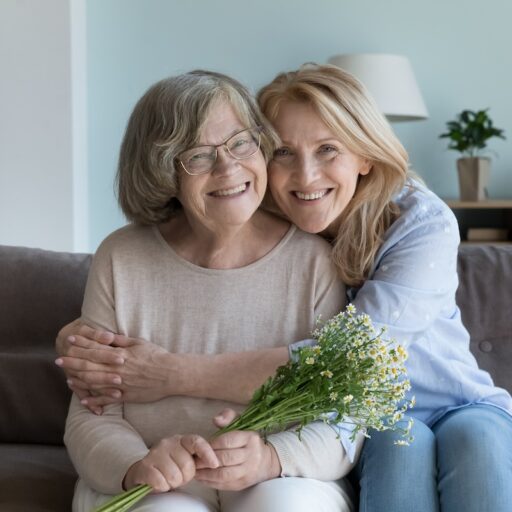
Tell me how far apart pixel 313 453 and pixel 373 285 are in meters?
0.36

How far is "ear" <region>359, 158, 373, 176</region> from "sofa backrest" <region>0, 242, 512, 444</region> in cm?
50

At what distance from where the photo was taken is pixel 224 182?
1894mm

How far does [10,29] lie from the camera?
176 inches

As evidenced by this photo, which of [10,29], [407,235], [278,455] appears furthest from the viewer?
[10,29]

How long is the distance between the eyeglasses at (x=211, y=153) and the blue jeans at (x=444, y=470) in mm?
635

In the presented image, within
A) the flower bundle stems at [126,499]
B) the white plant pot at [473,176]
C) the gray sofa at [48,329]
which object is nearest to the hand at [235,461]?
the flower bundle stems at [126,499]

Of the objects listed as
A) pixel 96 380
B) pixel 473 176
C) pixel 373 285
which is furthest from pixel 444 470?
pixel 473 176

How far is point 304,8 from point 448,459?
3.73 meters

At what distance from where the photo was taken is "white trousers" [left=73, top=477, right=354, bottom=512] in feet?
5.30

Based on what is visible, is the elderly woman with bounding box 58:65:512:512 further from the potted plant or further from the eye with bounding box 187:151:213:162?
the potted plant

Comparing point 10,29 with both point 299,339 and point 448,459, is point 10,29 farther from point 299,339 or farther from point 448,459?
point 448,459

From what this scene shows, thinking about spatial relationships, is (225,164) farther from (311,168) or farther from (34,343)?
(34,343)

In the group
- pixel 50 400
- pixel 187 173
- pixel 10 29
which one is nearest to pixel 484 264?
pixel 187 173

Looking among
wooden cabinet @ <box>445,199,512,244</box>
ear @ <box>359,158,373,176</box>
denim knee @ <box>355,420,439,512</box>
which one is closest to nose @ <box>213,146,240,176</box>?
ear @ <box>359,158,373,176</box>
